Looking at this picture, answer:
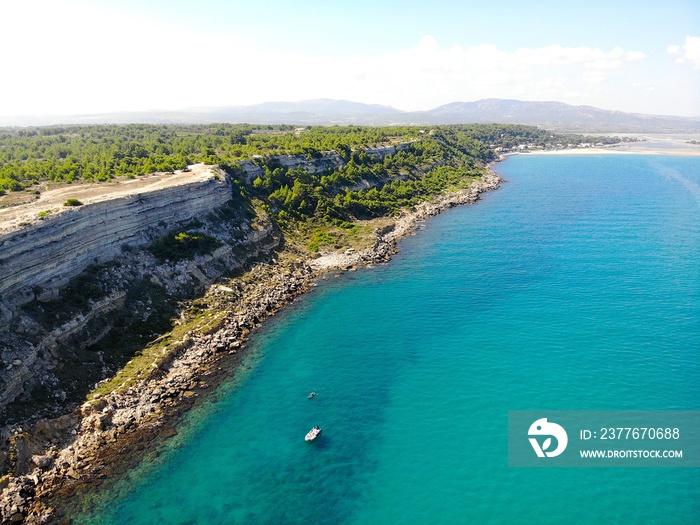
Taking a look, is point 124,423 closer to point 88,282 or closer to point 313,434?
point 313,434

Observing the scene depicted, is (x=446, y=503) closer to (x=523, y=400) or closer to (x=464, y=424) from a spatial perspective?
(x=464, y=424)

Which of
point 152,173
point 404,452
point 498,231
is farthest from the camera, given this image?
point 498,231

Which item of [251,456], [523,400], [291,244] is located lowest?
[251,456]

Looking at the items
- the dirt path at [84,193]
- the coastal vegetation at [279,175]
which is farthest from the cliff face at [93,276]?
the coastal vegetation at [279,175]

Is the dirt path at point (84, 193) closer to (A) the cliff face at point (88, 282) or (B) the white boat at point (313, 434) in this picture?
(A) the cliff face at point (88, 282)

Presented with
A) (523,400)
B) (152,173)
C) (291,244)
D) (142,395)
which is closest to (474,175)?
(291,244)

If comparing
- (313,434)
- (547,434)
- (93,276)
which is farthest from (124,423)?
(547,434)
